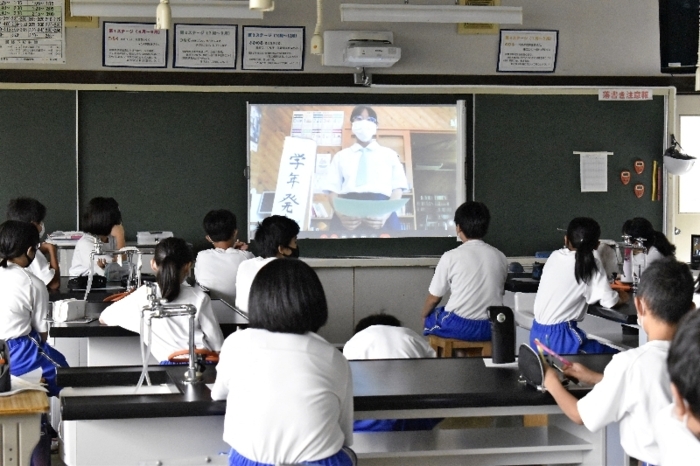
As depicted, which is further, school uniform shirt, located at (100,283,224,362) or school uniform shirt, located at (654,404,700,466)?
school uniform shirt, located at (100,283,224,362)

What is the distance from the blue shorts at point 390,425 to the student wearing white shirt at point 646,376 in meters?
0.74

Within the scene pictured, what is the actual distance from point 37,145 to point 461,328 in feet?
10.3

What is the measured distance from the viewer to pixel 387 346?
3162 mm

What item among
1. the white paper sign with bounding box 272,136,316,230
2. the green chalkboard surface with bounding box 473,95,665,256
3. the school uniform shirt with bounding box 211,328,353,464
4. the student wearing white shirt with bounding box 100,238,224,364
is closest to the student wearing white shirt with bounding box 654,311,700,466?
the school uniform shirt with bounding box 211,328,353,464

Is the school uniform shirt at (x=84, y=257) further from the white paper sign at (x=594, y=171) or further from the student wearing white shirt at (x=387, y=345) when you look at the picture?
the white paper sign at (x=594, y=171)

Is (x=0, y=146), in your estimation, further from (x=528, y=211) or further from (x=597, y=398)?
(x=597, y=398)

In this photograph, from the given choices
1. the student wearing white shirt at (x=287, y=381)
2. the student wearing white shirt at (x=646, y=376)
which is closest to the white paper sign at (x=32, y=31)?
the student wearing white shirt at (x=287, y=381)

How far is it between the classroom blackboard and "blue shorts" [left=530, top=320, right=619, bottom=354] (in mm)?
2542

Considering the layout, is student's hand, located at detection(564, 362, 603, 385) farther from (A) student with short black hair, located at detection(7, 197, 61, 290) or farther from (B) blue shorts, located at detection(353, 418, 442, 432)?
(A) student with short black hair, located at detection(7, 197, 61, 290)

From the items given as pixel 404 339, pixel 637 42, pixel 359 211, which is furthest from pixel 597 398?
pixel 637 42

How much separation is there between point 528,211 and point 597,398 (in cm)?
481

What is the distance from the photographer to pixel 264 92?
6695 millimetres

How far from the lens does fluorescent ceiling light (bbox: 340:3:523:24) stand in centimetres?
631

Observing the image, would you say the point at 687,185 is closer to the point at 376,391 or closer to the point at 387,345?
the point at 387,345
